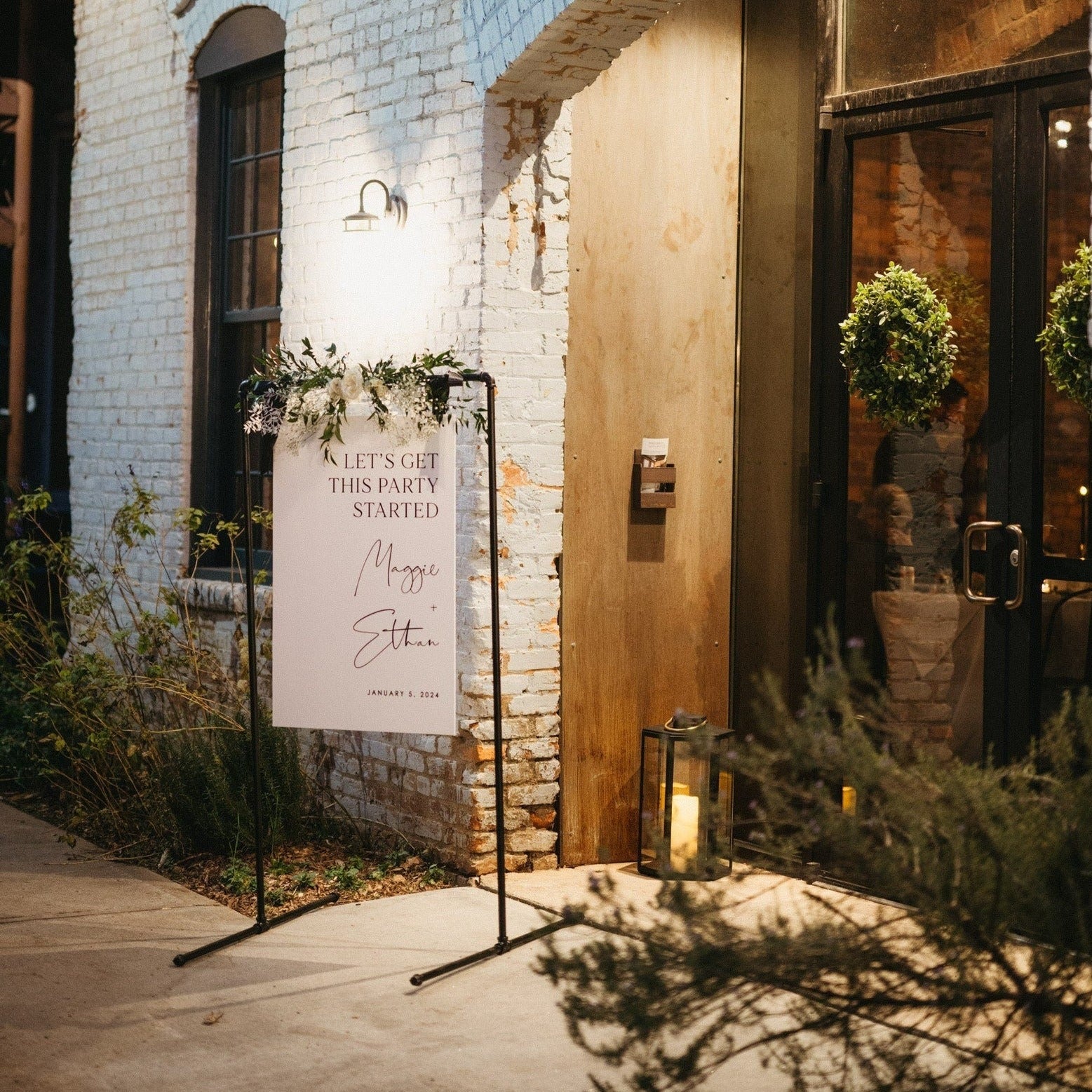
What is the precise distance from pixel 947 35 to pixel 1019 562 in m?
1.62

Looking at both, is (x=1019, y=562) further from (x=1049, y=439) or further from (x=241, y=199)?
(x=241, y=199)

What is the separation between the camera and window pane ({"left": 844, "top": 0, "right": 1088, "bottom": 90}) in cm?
421

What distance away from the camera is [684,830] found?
4785mm

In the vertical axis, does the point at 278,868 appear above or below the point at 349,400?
below

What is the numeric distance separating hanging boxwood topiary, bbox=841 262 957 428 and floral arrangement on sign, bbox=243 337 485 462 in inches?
50.1

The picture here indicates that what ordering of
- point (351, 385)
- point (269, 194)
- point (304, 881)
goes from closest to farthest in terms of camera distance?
point (351, 385)
point (304, 881)
point (269, 194)

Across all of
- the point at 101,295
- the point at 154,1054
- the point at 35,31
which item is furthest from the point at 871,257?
the point at 35,31

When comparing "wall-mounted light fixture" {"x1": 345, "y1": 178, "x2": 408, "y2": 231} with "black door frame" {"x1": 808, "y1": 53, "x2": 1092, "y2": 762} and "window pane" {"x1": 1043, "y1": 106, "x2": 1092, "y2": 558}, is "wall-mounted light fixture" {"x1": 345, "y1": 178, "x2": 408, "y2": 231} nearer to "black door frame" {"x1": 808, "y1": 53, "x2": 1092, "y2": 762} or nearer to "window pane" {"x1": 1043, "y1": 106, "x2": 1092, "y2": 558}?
"black door frame" {"x1": 808, "y1": 53, "x2": 1092, "y2": 762}

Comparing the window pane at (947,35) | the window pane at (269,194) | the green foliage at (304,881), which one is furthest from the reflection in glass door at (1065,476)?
the window pane at (269,194)

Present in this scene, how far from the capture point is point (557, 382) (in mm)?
4793

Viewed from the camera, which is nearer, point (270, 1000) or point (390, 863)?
point (270, 1000)

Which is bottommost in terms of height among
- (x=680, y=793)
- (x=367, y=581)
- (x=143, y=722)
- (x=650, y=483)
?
(x=680, y=793)

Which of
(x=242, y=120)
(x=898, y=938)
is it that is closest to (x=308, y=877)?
(x=898, y=938)

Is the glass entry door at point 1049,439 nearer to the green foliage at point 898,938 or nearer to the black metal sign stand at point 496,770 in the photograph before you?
the black metal sign stand at point 496,770
